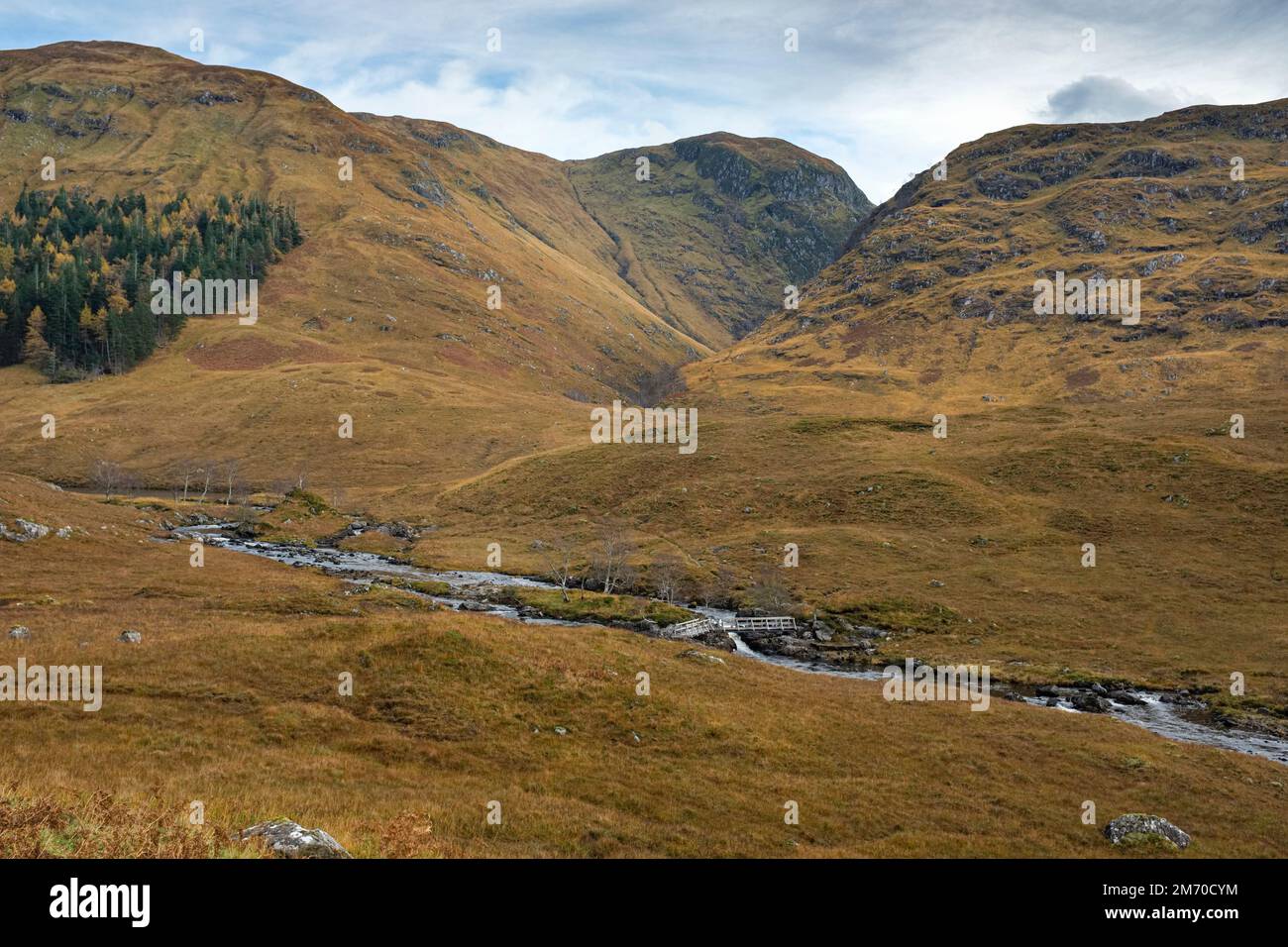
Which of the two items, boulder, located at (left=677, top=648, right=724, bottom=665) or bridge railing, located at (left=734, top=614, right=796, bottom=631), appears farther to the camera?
bridge railing, located at (left=734, top=614, right=796, bottom=631)

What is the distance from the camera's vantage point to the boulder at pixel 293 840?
1474 centimetres

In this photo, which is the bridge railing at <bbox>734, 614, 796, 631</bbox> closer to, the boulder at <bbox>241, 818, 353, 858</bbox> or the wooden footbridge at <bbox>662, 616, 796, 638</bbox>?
→ the wooden footbridge at <bbox>662, 616, 796, 638</bbox>

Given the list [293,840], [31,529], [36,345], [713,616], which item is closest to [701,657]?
[713,616]

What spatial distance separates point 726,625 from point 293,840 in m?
52.8

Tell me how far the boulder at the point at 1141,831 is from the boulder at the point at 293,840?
25.9 metres

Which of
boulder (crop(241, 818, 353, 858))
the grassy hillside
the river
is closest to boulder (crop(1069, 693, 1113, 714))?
the river

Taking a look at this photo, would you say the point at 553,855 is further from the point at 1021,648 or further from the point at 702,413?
the point at 702,413

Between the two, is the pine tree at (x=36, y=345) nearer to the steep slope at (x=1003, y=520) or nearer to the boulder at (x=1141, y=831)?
the steep slope at (x=1003, y=520)

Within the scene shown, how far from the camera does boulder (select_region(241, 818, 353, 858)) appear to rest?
14.7 m

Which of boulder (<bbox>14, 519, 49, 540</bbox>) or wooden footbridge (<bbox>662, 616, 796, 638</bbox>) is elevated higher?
boulder (<bbox>14, 519, 49, 540</bbox>)

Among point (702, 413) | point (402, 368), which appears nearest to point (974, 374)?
point (702, 413)

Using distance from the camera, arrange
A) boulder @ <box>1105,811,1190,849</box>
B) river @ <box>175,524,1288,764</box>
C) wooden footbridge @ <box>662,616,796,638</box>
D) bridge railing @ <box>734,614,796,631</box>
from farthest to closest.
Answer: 1. bridge railing @ <box>734,614,796,631</box>
2. wooden footbridge @ <box>662,616,796,638</box>
3. river @ <box>175,524,1288,764</box>
4. boulder @ <box>1105,811,1190,849</box>

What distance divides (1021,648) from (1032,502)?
38978 millimetres

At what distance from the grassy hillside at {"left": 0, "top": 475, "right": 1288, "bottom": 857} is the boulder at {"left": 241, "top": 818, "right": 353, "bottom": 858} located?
781mm
